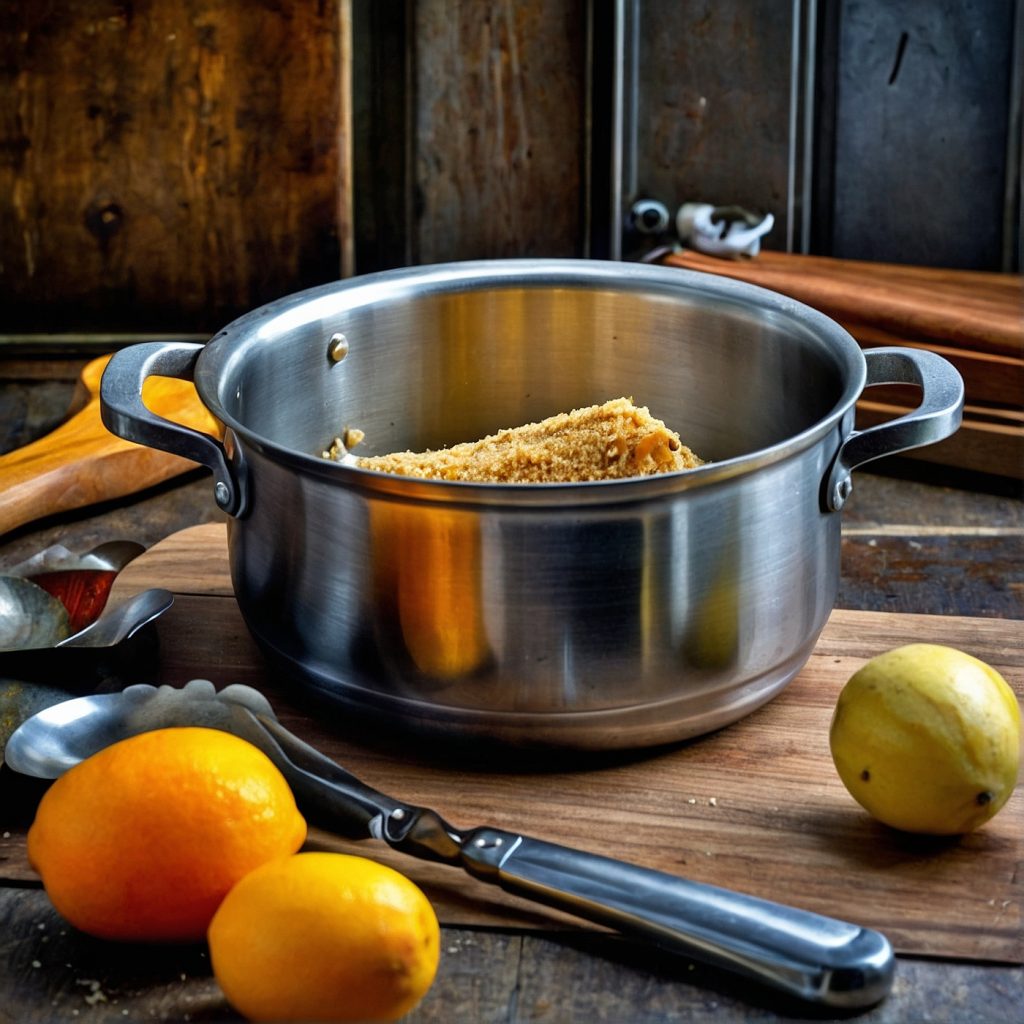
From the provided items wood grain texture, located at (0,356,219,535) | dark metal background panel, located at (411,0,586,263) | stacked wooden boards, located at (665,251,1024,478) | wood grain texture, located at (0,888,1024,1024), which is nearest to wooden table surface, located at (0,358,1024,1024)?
wood grain texture, located at (0,888,1024,1024)

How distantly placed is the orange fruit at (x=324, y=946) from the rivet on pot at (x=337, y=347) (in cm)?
41

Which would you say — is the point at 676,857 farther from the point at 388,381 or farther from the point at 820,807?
the point at 388,381

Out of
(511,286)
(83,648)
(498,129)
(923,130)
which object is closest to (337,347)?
(511,286)

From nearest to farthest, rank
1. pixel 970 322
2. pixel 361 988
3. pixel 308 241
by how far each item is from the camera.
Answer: pixel 361 988 < pixel 970 322 < pixel 308 241

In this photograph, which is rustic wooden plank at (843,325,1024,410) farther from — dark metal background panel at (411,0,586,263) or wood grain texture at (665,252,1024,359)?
dark metal background panel at (411,0,586,263)

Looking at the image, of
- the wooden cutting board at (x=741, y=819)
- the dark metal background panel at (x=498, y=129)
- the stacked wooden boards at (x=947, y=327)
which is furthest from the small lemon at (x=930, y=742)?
the dark metal background panel at (x=498, y=129)

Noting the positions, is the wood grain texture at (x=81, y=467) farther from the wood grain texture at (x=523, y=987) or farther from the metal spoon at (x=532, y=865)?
the wood grain texture at (x=523, y=987)

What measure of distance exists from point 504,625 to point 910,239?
45.9 inches

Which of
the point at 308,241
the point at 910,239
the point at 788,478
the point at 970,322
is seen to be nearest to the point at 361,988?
the point at 788,478

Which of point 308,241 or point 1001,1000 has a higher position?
point 308,241

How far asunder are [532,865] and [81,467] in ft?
2.05

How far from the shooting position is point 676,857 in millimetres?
650

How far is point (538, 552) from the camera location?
640 mm

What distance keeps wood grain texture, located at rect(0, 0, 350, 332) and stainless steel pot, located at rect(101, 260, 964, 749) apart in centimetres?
66
